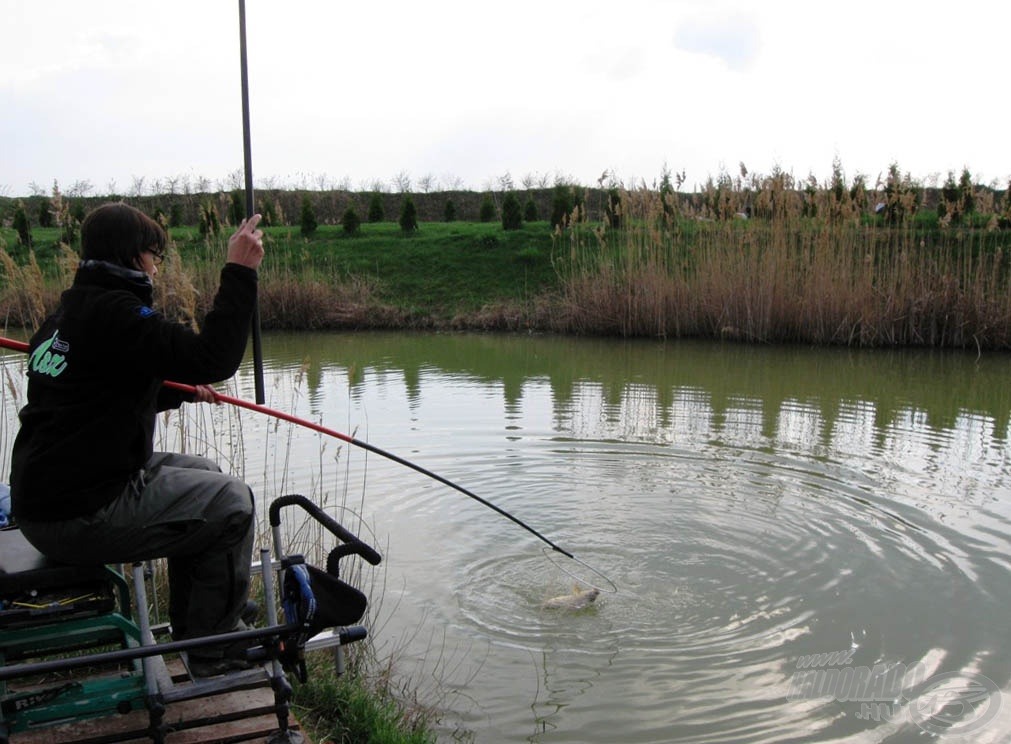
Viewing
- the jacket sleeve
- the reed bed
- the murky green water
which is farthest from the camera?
the reed bed

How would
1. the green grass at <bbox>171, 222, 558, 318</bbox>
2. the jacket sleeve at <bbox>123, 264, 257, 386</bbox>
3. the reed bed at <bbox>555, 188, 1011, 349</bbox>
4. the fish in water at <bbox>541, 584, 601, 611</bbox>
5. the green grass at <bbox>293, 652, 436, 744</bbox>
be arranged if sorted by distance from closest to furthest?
the jacket sleeve at <bbox>123, 264, 257, 386</bbox> → the green grass at <bbox>293, 652, 436, 744</bbox> → the fish in water at <bbox>541, 584, 601, 611</bbox> → the reed bed at <bbox>555, 188, 1011, 349</bbox> → the green grass at <bbox>171, 222, 558, 318</bbox>

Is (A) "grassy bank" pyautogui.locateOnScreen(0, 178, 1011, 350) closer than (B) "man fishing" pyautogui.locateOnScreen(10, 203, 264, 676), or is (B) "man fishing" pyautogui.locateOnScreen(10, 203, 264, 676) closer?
(B) "man fishing" pyautogui.locateOnScreen(10, 203, 264, 676)

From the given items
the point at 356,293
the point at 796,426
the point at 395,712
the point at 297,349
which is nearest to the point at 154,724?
the point at 395,712

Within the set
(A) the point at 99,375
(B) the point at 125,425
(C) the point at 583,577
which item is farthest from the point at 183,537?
(C) the point at 583,577

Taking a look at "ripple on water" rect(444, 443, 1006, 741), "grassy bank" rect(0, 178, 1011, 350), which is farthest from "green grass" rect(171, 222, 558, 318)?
"ripple on water" rect(444, 443, 1006, 741)

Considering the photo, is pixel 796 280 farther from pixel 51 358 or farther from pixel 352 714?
pixel 51 358

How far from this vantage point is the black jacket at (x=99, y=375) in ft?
7.79

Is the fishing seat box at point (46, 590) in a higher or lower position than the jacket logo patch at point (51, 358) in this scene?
lower

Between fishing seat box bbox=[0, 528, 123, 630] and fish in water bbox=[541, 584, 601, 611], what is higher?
fishing seat box bbox=[0, 528, 123, 630]

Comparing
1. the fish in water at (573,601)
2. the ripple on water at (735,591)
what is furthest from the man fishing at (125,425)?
the fish in water at (573,601)

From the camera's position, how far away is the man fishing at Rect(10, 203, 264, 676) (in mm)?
2385

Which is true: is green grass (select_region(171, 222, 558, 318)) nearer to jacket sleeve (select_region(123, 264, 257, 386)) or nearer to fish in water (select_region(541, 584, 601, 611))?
fish in water (select_region(541, 584, 601, 611))

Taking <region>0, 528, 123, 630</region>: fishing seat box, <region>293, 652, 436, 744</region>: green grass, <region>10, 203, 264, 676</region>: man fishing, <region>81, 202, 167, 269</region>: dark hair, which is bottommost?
<region>293, 652, 436, 744</region>: green grass

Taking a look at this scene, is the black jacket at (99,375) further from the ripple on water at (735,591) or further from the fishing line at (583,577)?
the fishing line at (583,577)
